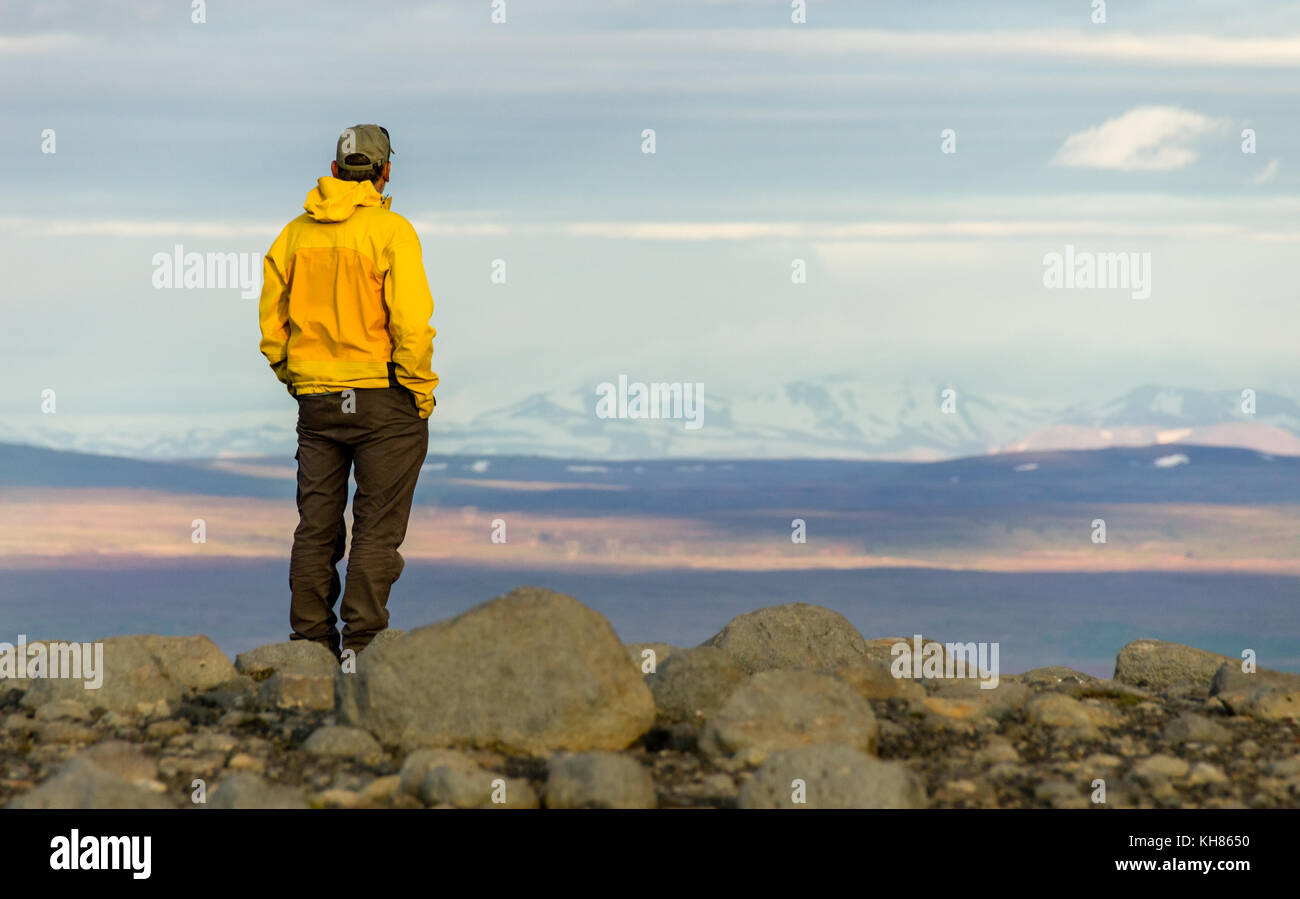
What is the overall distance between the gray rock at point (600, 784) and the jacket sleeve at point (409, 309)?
3241mm

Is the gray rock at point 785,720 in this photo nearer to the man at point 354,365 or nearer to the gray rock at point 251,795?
the gray rock at point 251,795

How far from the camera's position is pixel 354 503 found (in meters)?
8.78

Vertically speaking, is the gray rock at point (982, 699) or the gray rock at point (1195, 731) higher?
the gray rock at point (982, 699)

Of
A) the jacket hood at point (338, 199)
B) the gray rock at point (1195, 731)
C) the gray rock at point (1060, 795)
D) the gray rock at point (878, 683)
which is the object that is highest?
the jacket hood at point (338, 199)

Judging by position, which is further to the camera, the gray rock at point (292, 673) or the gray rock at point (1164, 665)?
the gray rock at point (1164, 665)

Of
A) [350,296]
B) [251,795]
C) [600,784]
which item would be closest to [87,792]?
[251,795]

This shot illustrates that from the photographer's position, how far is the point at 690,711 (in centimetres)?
702

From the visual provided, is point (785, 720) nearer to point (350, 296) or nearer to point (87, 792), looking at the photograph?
point (87, 792)

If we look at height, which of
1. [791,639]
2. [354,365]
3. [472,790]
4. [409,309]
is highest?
[409,309]

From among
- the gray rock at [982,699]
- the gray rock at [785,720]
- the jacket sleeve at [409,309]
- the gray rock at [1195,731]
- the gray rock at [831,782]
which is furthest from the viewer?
the jacket sleeve at [409,309]

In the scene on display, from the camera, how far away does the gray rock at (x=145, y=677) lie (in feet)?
24.5

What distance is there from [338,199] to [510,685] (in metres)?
3.35

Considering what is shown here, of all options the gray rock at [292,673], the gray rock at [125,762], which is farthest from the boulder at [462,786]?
the gray rock at [292,673]
